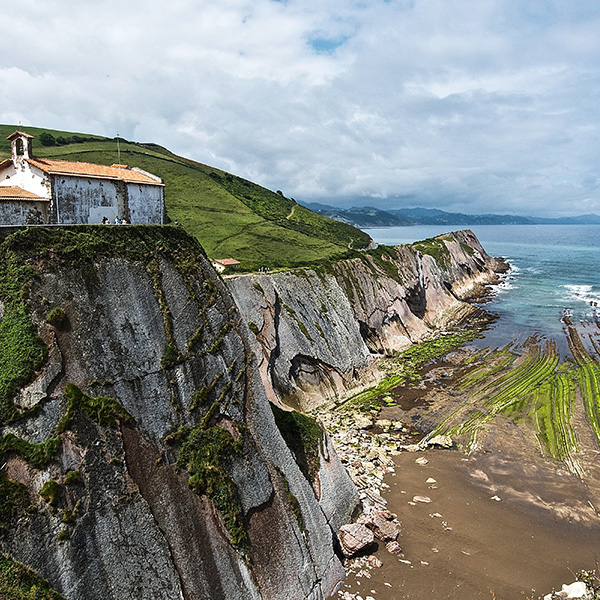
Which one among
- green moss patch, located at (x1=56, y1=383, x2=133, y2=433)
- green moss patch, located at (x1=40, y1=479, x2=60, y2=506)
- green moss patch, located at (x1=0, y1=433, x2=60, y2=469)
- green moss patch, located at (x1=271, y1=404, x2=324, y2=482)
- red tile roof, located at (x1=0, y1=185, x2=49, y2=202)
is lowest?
green moss patch, located at (x1=271, y1=404, x2=324, y2=482)

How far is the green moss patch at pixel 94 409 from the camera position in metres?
14.3

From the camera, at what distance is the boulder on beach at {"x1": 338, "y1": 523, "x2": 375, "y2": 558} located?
2125 centimetres

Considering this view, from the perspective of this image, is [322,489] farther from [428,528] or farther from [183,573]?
[183,573]

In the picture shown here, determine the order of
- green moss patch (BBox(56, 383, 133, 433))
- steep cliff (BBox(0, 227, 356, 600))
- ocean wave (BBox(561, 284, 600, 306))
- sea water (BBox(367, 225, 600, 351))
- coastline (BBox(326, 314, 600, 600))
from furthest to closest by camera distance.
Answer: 1. ocean wave (BBox(561, 284, 600, 306))
2. sea water (BBox(367, 225, 600, 351))
3. coastline (BBox(326, 314, 600, 600))
4. green moss patch (BBox(56, 383, 133, 433))
5. steep cliff (BBox(0, 227, 356, 600))

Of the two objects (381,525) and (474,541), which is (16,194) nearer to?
(381,525)

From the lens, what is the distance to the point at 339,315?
48312 mm

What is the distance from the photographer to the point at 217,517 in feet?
54.4

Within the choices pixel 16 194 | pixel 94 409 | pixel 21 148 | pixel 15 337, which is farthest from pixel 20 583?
pixel 21 148

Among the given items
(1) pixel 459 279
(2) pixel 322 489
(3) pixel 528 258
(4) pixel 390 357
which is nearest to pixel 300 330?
(4) pixel 390 357

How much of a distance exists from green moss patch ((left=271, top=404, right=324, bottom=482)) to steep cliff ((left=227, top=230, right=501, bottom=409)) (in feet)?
11.9

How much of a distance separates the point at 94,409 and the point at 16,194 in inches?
444

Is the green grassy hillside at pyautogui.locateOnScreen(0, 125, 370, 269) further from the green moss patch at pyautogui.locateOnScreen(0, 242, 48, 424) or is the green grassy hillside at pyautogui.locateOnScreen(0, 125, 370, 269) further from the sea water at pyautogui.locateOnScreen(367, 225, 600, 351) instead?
the green moss patch at pyautogui.locateOnScreen(0, 242, 48, 424)

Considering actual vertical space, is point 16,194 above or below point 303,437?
above

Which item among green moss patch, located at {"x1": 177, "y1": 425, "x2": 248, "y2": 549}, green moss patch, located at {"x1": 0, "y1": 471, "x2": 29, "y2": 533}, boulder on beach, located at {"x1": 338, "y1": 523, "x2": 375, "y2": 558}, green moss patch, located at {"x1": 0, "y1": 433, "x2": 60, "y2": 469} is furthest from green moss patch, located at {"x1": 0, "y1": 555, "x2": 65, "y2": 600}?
boulder on beach, located at {"x1": 338, "y1": 523, "x2": 375, "y2": 558}
